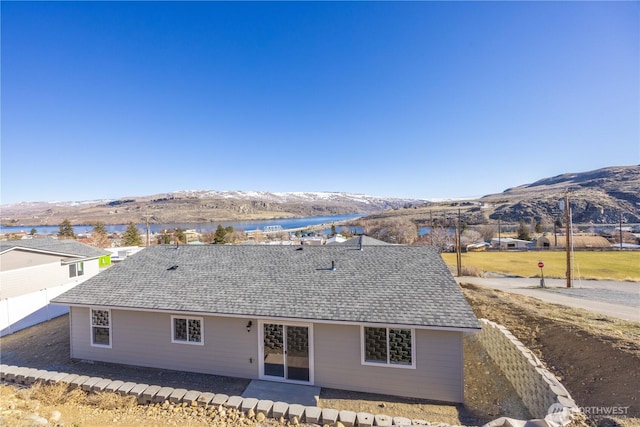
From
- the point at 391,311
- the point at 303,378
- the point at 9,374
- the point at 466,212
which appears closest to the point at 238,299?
the point at 303,378

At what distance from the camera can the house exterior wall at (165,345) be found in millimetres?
8383

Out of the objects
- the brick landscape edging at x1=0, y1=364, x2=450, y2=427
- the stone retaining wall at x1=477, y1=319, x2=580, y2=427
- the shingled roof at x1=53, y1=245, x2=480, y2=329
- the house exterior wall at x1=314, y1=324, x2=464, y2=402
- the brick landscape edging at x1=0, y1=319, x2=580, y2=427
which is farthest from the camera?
the shingled roof at x1=53, y1=245, x2=480, y2=329

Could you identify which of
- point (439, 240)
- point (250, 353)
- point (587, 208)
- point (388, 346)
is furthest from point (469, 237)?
point (250, 353)

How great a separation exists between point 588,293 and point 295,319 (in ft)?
73.5

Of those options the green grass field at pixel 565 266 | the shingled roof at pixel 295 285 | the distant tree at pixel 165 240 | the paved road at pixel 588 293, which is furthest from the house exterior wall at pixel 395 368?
the distant tree at pixel 165 240

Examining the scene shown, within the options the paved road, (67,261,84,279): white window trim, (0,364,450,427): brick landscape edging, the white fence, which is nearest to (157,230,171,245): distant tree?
(67,261,84,279): white window trim

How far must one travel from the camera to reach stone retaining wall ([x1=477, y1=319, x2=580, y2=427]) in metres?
5.00

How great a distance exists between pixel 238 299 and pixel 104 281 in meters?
5.46

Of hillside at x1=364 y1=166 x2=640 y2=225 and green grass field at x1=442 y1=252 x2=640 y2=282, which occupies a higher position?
hillside at x1=364 y1=166 x2=640 y2=225

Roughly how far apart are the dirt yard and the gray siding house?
1.36 ft

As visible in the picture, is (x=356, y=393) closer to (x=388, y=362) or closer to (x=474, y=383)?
(x=388, y=362)

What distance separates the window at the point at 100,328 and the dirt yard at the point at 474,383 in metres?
0.71

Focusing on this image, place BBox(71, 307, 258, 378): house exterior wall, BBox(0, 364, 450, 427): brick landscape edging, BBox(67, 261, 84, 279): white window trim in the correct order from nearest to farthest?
BBox(0, 364, 450, 427): brick landscape edging
BBox(71, 307, 258, 378): house exterior wall
BBox(67, 261, 84, 279): white window trim

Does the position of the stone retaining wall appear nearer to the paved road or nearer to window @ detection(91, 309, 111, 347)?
the paved road
